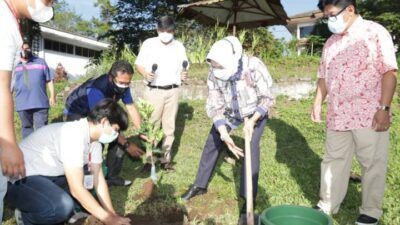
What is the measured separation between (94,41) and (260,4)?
2082 centimetres

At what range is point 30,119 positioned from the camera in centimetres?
564

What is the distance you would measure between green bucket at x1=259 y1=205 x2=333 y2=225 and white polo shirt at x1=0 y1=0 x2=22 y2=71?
1580 mm

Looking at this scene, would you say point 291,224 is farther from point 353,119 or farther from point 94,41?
point 94,41

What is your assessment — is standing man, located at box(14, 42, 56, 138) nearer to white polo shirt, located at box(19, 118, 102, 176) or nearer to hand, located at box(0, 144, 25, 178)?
white polo shirt, located at box(19, 118, 102, 176)

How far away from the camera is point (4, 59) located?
6.16 ft

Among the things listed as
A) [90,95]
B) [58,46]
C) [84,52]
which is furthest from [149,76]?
[84,52]

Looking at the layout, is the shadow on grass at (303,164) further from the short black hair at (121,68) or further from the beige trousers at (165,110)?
the short black hair at (121,68)

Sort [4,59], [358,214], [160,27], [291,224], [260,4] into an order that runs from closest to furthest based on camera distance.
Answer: [4,59], [291,224], [358,214], [160,27], [260,4]

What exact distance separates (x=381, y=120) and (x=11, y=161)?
2650 millimetres

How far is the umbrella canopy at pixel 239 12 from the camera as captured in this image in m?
9.37

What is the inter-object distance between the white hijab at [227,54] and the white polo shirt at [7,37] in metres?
1.65

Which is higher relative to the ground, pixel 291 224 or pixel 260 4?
pixel 260 4

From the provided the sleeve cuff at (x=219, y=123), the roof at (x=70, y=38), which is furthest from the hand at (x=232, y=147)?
the roof at (x=70, y=38)

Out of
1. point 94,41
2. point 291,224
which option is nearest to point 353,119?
point 291,224
